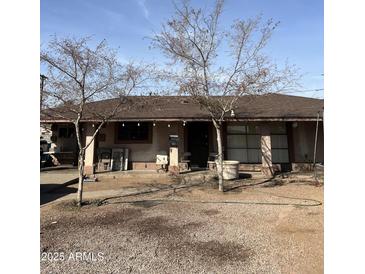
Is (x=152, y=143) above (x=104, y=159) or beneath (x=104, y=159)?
above

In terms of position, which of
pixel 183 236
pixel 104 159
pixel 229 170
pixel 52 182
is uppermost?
pixel 104 159

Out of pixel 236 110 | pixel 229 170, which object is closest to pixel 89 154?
pixel 229 170

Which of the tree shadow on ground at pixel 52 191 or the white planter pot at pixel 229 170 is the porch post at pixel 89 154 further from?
the white planter pot at pixel 229 170

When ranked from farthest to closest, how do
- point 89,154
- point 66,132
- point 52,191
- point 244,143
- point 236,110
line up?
point 66,132
point 236,110
point 244,143
point 89,154
point 52,191

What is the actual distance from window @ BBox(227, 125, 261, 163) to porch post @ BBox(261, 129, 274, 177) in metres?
1.13

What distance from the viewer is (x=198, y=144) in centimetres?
1384

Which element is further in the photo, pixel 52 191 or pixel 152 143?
pixel 152 143

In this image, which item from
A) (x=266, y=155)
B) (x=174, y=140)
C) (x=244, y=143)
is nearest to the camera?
(x=266, y=155)

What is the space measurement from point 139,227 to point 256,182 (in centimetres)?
638

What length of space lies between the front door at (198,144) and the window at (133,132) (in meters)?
2.13

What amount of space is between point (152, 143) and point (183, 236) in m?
8.55

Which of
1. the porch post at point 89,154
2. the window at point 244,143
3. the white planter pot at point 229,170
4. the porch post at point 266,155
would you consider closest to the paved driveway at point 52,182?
the porch post at point 89,154

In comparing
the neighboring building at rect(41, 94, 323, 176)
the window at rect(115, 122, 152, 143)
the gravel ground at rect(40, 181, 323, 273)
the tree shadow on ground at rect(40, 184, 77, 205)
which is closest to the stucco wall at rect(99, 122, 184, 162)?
the neighboring building at rect(41, 94, 323, 176)

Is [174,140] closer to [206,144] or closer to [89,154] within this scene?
[206,144]
